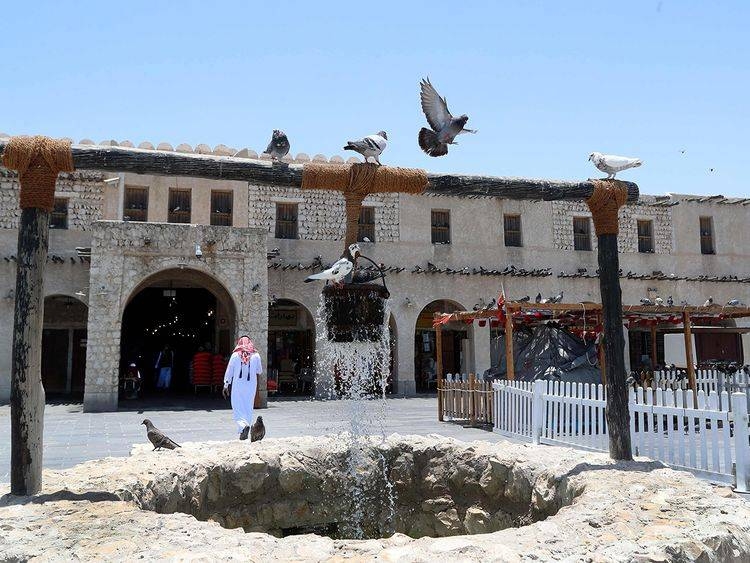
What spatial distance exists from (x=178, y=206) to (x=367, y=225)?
19.8 ft

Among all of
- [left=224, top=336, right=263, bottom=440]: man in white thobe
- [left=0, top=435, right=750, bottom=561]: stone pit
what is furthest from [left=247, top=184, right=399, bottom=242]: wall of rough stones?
[left=0, top=435, right=750, bottom=561]: stone pit

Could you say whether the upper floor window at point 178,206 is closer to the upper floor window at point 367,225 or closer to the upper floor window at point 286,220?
the upper floor window at point 286,220

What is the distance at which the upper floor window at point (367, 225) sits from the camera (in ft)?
68.7

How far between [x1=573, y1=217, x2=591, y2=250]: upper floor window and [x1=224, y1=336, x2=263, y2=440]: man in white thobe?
53.2ft

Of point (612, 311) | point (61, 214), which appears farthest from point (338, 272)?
point (61, 214)

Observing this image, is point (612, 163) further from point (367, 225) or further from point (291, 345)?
point (291, 345)

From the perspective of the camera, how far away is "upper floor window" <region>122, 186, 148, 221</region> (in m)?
19.1

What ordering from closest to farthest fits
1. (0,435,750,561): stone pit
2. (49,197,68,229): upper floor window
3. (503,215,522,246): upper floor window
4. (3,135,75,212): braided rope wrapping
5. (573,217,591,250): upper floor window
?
(0,435,750,561): stone pit
(3,135,75,212): braided rope wrapping
(49,197,68,229): upper floor window
(503,215,522,246): upper floor window
(573,217,591,250): upper floor window

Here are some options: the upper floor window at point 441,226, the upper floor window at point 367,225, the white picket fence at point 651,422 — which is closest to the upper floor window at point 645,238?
the upper floor window at point 441,226

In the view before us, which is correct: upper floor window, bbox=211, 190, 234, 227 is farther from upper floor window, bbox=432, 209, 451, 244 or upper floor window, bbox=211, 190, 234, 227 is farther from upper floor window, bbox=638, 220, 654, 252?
upper floor window, bbox=638, 220, 654, 252

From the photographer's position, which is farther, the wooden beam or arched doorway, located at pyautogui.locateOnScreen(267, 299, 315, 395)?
arched doorway, located at pyautogui.locateOnScreen(267, 299, 315, 395)

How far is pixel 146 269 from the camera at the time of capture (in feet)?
54.0

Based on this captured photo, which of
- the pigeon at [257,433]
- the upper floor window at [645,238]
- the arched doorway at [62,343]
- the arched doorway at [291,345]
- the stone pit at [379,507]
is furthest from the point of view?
the upper floor window at [645,238]

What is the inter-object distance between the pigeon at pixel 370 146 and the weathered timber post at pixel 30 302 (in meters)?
2.37
